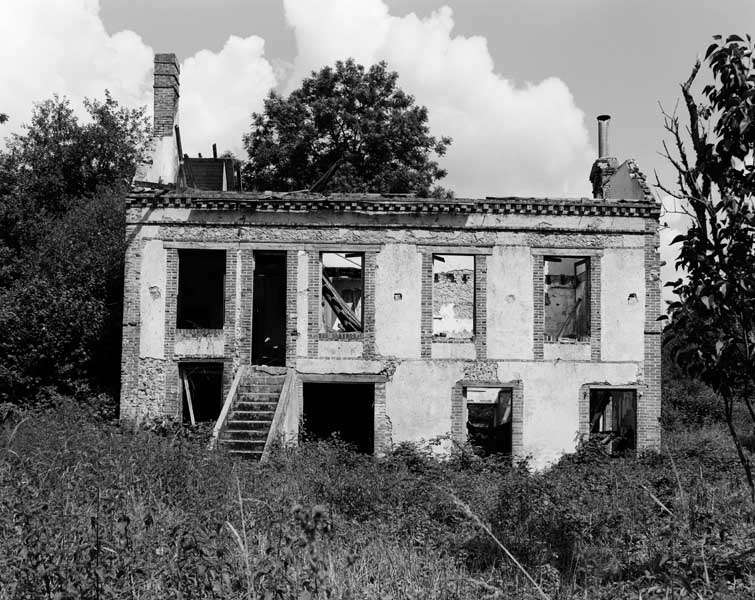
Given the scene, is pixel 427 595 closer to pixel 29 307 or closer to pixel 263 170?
pixel 29 307

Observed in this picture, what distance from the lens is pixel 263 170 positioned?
36.5m

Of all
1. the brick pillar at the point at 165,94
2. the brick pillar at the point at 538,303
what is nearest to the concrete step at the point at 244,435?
the brick pillar at the point at 538,303

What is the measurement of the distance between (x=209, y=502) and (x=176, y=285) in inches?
423

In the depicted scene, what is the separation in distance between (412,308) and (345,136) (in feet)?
61.1

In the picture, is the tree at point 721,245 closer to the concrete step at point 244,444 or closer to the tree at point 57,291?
the concrete step at point 244,444

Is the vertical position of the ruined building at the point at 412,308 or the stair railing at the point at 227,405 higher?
the ruined building at the point at 412,308

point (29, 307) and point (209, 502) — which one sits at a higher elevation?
point (29, 307)

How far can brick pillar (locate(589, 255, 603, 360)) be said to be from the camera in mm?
19578

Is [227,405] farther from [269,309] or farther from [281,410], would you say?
[269,309]

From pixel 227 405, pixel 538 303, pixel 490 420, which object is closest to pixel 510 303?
pixel 538 303

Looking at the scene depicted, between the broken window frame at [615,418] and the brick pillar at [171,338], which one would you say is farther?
the broken window frame at [615,418]

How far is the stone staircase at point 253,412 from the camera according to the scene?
16469 millimetres

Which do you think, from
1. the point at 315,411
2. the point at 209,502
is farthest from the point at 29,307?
the point at 209,502

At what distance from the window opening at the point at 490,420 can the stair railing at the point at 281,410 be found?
12.9 ft
